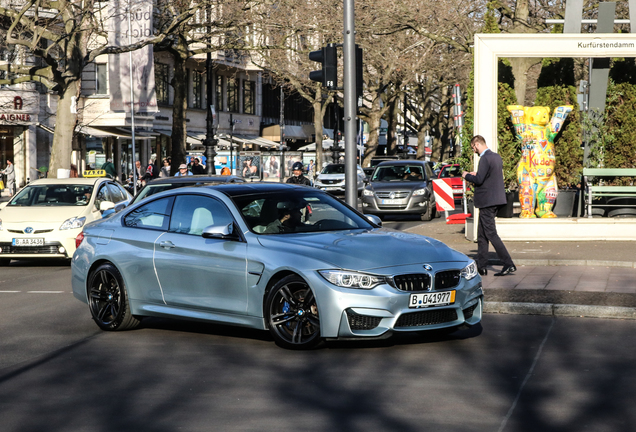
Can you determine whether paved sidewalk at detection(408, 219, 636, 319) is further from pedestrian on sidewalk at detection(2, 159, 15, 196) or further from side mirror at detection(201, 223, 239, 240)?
pedestrian on sidewalk at detection(2, 159, 15, 196)

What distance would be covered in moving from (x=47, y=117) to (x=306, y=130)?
43.9 m

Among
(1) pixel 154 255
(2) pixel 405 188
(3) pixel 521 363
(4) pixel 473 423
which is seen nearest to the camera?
(4) pixel 473 423

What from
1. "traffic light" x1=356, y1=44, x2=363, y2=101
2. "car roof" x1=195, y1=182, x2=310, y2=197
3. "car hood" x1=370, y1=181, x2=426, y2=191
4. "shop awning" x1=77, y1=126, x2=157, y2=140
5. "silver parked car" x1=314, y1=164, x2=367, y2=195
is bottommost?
"silver parked car" x1=314, y1=164, x2=367, y2=195

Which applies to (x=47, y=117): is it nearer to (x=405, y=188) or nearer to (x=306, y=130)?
(x=405, y=188)

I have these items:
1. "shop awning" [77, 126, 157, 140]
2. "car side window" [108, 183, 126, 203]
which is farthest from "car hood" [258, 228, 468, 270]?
"shop awning" [77, 126, 157, 140]

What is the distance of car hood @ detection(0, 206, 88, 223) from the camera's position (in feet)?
55.9

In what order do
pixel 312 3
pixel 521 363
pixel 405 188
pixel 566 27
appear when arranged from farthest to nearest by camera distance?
pixel 312 3, pixel 405 188, pixel 566 27, pixel 521 363

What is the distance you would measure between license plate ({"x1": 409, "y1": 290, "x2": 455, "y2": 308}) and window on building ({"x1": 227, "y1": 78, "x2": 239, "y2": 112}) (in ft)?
207

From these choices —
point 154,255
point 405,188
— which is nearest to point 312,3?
point 405,188

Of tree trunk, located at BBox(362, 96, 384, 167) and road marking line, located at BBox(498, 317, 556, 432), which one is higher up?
tree trunk, located at BBox(362, 96, 384, 167)

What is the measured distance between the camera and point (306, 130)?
291ft

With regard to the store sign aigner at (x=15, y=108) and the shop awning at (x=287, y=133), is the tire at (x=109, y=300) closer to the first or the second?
the store sign aigner at (x=15, y=108)

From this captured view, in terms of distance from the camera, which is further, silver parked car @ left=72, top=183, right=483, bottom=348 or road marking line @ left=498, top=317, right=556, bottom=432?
silver parked car @ left=72, top=183, right=483, bottom=348

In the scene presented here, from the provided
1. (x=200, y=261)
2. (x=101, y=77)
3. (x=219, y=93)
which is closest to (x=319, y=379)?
(x=200, y=261)
